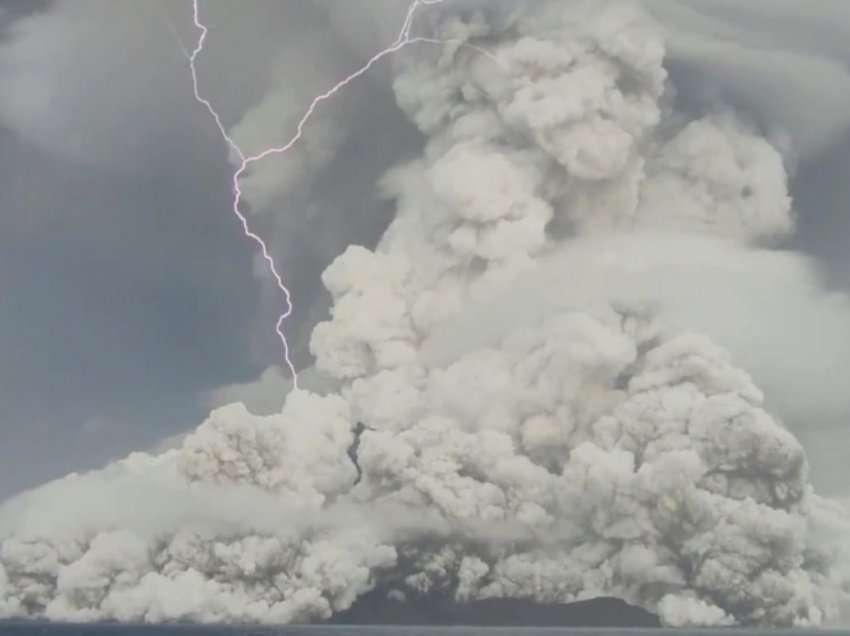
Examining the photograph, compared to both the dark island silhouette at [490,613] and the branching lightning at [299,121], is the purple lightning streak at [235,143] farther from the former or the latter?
the dark island silhouette at [490,613]

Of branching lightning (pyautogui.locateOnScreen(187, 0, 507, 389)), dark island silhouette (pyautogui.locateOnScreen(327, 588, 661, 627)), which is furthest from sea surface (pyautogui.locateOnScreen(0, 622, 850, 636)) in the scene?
branching lightning (pyautogui.locateOnScreen(187, 0, 507, 389))

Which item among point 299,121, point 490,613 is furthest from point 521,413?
point 299,121

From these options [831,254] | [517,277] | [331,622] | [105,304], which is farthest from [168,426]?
[831,254]

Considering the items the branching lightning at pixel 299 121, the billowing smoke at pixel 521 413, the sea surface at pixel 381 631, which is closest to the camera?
the sea surface at pixel 381 631

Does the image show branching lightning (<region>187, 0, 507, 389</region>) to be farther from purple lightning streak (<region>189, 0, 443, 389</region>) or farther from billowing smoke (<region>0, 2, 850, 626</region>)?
billowing smoke (<region>0, 2, 850, 626</region>)

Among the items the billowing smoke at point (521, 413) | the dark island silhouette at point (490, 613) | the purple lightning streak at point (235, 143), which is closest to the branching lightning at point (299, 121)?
the purple lightning streak at point (235, 143)

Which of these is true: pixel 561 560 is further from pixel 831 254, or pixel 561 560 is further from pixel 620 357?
pixel 831 254
